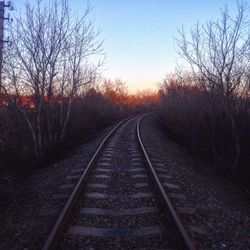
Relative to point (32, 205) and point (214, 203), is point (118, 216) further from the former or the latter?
point (214, 203)

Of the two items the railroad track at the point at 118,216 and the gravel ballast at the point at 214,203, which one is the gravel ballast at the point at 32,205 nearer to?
the railroad track at the point at 118,216

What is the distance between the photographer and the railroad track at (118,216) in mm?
5656

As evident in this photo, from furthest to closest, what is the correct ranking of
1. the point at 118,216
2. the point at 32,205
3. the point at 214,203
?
the point at 214,203 → the point at 32,205 → the point at 118,216

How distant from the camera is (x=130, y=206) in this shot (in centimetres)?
753

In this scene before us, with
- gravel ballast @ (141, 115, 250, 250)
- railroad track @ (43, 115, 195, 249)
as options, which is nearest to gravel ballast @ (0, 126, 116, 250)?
railroad track @ (43, 115, 195, 249)

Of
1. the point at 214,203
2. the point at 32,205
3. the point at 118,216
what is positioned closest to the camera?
the point at 118,216

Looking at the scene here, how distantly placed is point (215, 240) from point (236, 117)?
1134 cm

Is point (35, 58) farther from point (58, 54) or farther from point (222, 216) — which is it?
point (222, 216)

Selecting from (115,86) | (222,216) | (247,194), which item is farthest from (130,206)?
(115,86)

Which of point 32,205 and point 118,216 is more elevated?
point 118,216

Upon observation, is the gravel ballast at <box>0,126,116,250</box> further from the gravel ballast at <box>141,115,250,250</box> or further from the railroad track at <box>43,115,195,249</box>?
the gravel ballast at <box>141,115,250,250</box>

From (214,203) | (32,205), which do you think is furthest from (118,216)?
(214,203)

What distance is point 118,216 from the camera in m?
6.95

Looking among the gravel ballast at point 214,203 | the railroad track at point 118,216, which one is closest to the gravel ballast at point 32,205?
the railroad track at point 118,216
